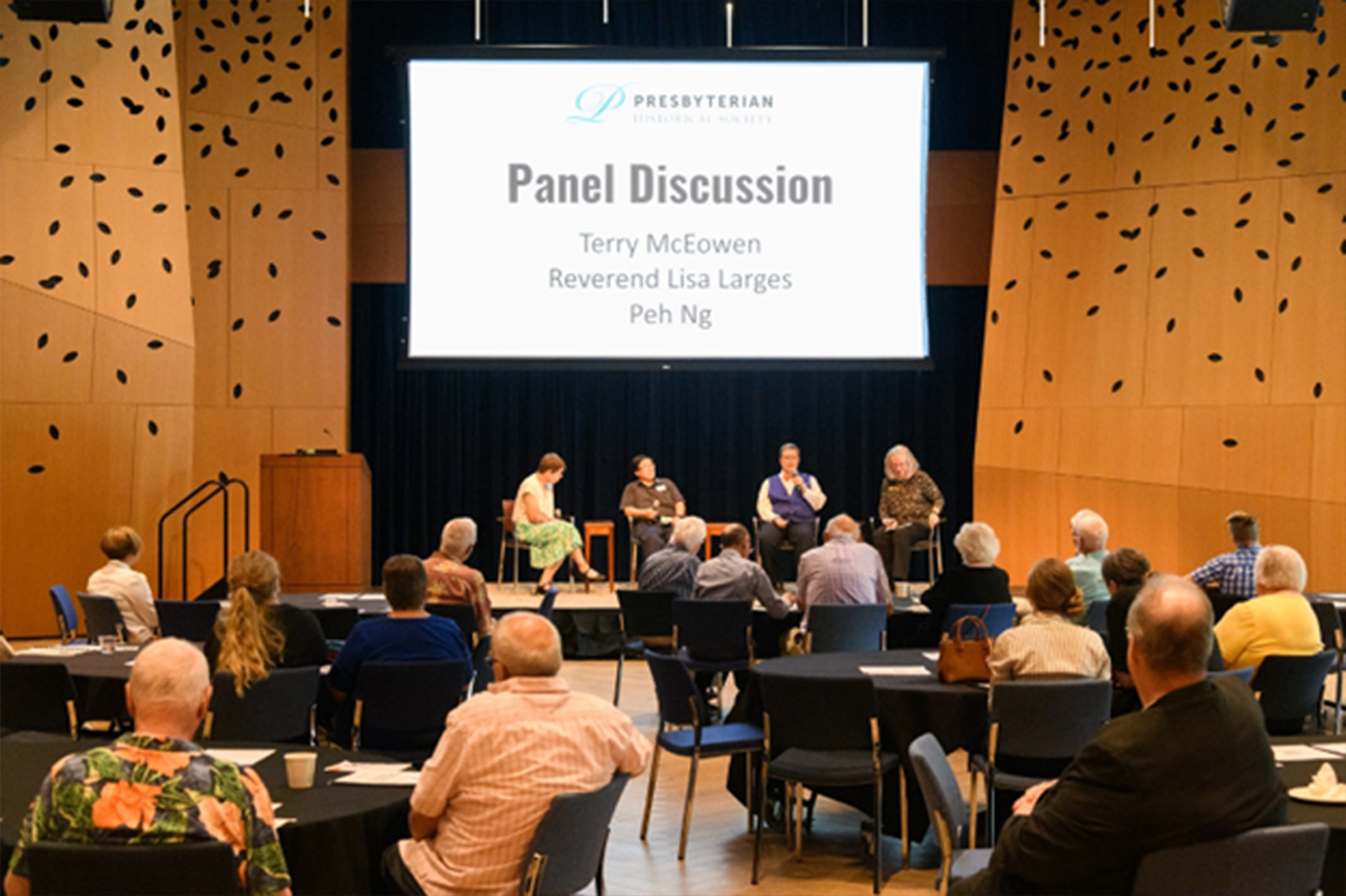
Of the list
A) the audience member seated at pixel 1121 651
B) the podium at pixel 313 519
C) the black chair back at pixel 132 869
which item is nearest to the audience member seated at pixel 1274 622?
the audience member seated at pixel 1121 651

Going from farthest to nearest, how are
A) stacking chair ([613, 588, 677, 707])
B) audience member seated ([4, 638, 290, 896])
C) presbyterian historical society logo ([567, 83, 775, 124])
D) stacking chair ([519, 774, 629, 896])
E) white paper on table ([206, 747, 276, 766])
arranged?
1. presbyterian historical society logo ([567, 83, 775, 124])
2. stacking chair ([613, 588, 677, 707])
3. white paper on table ([206, 747, 276, 766])
4. stacking chair ([519, 774, 629, 896])
5. audience member seated ([4, 638, 290, 896])

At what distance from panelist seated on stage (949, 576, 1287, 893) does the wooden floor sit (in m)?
2.30

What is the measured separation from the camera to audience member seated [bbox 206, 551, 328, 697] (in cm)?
475

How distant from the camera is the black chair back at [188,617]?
674 cm

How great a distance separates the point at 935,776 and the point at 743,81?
8.69 m

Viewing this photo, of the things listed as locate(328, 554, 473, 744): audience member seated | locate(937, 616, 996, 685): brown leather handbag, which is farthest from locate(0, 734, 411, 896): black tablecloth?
locate(937, 616, 996, 685): brown leather handbag

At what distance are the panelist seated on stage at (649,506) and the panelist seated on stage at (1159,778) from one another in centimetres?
870

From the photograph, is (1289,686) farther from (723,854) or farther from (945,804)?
(945,804)

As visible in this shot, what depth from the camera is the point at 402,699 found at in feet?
15.8

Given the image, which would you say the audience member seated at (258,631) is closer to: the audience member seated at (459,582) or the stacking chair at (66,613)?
the audience member seated at (459,582)

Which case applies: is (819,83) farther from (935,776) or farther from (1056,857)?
(1056,857)

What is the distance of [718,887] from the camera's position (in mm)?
4816

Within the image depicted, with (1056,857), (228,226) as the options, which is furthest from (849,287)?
(1056,857)

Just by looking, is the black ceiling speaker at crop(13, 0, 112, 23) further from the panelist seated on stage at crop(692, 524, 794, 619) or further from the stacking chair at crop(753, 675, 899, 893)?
the stacking chair at crop(753, 675, 899, 893)
